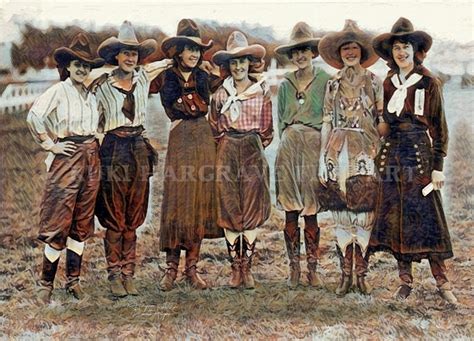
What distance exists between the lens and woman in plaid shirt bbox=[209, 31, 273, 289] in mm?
7980

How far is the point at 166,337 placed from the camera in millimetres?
7891

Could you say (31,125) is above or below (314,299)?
above

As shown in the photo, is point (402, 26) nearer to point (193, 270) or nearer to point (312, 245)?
point (312, 245)

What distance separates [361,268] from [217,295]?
1.21 metres

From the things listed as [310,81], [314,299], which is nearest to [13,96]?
[310,81]

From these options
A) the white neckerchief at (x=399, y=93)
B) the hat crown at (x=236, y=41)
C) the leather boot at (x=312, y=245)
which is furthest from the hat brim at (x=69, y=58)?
the white neckerchief at (x=399, y=93)

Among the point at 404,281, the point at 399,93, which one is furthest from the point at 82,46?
the point at 404,281

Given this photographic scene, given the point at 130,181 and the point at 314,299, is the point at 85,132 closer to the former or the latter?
the point at 130,181

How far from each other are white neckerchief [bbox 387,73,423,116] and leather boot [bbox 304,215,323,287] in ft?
3.62

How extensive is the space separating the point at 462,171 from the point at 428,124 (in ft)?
1.64

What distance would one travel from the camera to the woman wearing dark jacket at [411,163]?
25.8 feet

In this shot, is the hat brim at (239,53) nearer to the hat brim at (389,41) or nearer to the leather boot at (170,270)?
the hat brim at (389,41)

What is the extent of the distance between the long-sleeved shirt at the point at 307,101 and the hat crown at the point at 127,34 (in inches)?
Result: 51.8

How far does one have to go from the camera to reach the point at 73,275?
7.99 m
